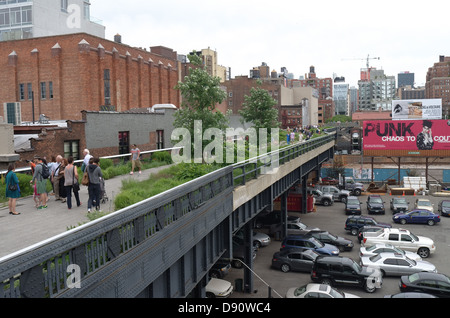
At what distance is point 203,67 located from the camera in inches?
899

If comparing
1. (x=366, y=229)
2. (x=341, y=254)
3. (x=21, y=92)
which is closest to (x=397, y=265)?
(x=341, y=254)

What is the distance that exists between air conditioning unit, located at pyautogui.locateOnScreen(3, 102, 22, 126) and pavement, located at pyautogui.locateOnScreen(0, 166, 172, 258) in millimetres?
24576

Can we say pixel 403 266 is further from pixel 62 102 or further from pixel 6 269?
pixel 62 102

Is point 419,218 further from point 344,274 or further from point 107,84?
point 107,84

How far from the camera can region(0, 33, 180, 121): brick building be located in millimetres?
43906

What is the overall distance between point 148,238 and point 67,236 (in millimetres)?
2373

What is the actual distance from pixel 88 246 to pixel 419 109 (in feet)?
262

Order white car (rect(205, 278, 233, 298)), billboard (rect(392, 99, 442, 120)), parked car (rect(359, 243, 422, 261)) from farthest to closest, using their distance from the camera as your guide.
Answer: billboard (rect(392, 99, 442, 120)) → parked car (rect(359, 243, 422, 261)) → white car (rect(205, 278, 233, 298))

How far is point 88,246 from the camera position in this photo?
20.8ft

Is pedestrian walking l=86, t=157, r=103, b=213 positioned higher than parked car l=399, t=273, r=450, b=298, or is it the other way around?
pedestrian walking l=86, t=157, r=103, b=213

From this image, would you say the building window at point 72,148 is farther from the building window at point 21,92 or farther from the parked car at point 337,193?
the parked car at point 337,193

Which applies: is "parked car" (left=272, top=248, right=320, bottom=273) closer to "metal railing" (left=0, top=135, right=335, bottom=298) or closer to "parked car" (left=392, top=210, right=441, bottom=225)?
"parked car" (left=392, top=210, right=441, bottom=225)

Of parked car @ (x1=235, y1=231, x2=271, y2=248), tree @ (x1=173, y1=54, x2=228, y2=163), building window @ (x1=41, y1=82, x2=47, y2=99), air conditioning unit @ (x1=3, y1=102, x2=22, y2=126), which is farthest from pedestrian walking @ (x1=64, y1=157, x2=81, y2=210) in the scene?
building window @ (x1=41, y1=82, x2=47, y2=99)

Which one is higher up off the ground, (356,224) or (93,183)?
(93,183)
